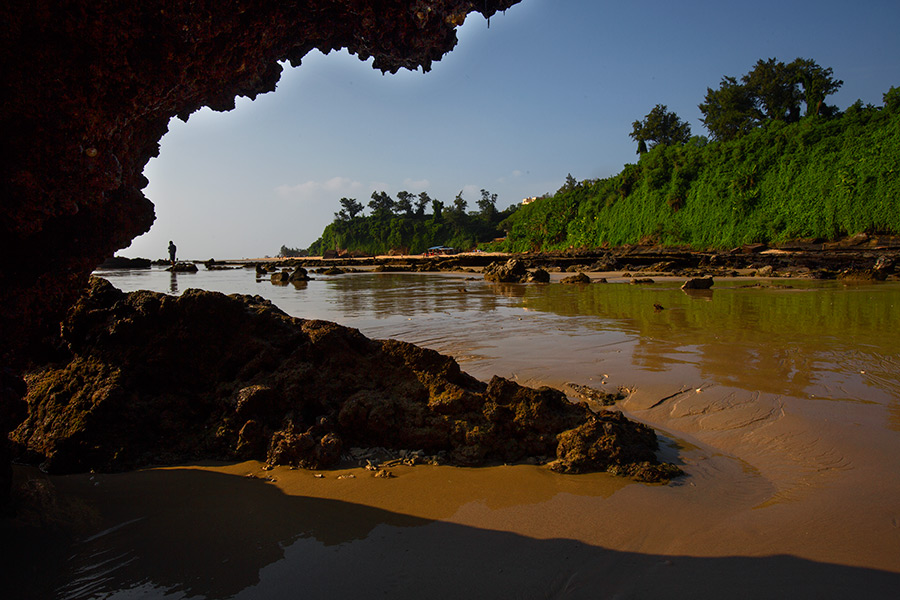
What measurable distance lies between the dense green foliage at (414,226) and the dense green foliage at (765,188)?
29886mm

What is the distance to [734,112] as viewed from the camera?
5069 cm

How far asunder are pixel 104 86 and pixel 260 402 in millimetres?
2131

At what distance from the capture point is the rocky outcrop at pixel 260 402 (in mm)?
3225

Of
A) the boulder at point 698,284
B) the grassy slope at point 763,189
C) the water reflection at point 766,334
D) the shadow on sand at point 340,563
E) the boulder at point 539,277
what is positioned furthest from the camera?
the grassy slope at point 763,189

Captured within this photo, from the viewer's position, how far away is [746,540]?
92.8 inches

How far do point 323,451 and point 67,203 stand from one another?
2015 mm

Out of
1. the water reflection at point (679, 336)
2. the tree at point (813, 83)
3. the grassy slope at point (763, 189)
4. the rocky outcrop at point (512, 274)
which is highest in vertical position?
the tree at point (813, 83)

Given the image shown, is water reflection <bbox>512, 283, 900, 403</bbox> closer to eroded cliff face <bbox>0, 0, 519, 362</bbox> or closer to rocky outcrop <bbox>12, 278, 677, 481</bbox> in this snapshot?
rocky outcrop <bbox>12, 278, 677, 481</bbox>

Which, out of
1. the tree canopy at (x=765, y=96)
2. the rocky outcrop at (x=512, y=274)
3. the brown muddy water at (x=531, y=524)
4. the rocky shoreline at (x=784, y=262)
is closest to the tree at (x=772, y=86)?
the tree canopy at (x=765, y=96)

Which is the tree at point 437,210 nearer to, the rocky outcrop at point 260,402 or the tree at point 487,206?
the tree at point 487,206

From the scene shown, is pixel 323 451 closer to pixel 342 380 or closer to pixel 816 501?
pixel 342 380

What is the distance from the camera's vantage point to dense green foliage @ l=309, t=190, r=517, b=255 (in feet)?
278

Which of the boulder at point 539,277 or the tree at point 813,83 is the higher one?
the tree at point 813,83

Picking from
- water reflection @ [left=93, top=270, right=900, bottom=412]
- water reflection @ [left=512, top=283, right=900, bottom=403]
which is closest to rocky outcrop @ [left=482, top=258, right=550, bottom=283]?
water reflection @ [left=93, top=270, right=900, bottom=412]
